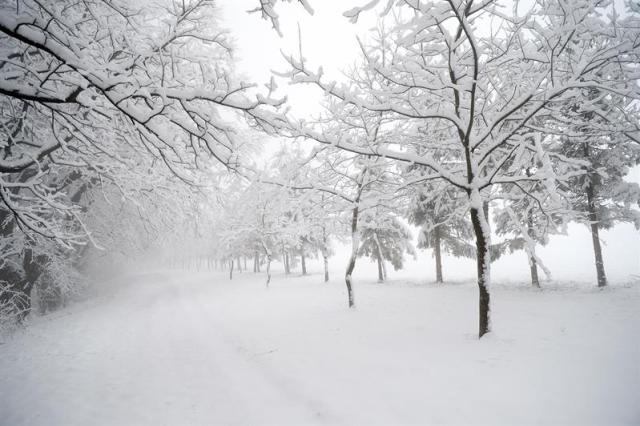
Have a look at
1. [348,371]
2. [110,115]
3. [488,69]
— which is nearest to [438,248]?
[488,69]

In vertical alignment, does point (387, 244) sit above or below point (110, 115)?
below

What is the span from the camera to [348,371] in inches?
217

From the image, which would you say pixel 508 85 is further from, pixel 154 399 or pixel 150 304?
pixel 150 304

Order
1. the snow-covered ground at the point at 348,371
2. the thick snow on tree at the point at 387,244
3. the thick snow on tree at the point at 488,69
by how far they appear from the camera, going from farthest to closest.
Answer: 1. the thick snow on tree at the point at 387,244
2. the thick snow on tree at the point at 488,69
3. the snow-covered ground at the point at 348,371

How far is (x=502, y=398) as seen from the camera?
4188 mm

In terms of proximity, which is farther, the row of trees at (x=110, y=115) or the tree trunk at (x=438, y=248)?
the tree trunk at (x=438, y=248)

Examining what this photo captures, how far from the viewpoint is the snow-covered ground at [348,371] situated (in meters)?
4.18

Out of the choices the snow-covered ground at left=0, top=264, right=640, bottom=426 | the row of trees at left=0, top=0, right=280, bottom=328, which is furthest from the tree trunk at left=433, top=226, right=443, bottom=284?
the row of trees at left=0, top=0, right=280, bottom=328

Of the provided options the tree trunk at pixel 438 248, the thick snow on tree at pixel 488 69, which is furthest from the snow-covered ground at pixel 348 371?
the tree trunk at pixel 438 248

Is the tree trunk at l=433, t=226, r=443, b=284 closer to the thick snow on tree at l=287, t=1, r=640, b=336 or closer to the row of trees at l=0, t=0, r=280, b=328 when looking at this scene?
the thick snow on tree at l=287, t=1, r=640, b=336

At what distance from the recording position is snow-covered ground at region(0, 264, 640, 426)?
4.18 meters

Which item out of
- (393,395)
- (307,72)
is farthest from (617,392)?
(307,72)

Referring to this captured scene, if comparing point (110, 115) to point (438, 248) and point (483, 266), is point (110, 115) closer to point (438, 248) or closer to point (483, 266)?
point (483, 266)

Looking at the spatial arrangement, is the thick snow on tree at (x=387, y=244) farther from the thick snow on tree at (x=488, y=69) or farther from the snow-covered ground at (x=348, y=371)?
the thick snow on tree at (x=488, y=69)
